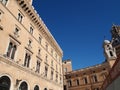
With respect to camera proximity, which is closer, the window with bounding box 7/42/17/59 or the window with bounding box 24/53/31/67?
the window with bounding box 7/42/17/59

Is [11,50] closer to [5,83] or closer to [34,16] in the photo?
[5,83]

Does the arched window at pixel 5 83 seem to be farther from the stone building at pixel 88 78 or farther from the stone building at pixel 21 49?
the stone building at pixel 88 78

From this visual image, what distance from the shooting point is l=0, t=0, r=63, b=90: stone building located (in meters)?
12.9

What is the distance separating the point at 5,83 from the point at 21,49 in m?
4.78

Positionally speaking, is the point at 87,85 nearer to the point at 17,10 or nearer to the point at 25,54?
the point at 25,54

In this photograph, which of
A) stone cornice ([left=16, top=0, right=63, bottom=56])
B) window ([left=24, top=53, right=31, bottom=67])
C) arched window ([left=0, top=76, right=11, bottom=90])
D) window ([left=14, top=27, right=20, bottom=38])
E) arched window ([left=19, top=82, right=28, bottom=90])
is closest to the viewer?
arched window ([left=0, top=76, right=11, bottom=90])

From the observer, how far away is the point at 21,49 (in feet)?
51.7

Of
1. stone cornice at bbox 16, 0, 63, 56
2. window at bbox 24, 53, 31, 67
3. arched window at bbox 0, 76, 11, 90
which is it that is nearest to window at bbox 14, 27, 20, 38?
window at bbox 24, 53, 31, 67

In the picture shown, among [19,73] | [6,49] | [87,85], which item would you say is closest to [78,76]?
[87,85]

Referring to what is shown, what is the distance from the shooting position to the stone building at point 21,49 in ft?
42.5

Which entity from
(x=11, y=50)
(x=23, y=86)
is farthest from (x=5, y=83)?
(x=11, y=50)

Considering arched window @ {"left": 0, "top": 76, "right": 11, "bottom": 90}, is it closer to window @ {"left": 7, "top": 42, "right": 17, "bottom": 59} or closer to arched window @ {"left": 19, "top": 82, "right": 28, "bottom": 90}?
arched window @ {"left": 19, "top": 82, "right": 28, "bottom": 90}

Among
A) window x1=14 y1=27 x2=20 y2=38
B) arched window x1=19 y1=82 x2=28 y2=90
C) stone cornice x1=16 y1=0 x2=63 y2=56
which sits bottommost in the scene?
arched window x1=19 y1=82 x2=28 y2=90

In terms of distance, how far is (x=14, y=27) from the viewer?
15.3 m
